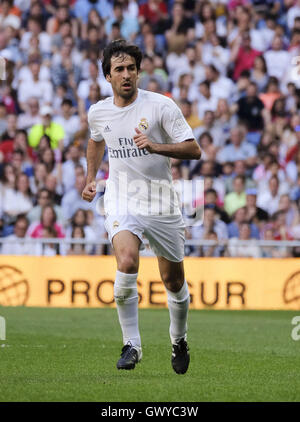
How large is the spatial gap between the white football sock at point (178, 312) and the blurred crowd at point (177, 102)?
8.31m

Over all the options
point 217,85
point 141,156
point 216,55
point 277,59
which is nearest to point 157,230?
point 141,156

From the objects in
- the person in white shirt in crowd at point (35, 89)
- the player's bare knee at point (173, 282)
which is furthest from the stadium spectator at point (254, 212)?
the player's bare knee at point (173, 282)

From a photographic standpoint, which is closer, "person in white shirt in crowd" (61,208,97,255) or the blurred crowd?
"person in white shirt in crowd" (61,208,97,255)

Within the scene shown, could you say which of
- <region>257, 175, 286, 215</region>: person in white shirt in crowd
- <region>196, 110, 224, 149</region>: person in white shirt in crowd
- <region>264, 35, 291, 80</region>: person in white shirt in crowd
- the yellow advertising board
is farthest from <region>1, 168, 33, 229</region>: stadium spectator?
<region>264, 35, 291, 80</region>: person in white shirt in crowd

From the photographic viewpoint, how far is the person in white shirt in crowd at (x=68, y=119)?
2019 centimetres

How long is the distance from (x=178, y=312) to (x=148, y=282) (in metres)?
8.20

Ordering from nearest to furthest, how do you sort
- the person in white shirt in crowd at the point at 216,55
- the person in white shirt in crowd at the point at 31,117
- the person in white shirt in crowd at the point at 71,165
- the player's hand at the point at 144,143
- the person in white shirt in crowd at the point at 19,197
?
the player's hand at the point at 144,143 < the person in white shirt in crowd at the point at 19,197 < the person in white shirt in crowd at the point at 71,165 < the person in white shirt in crowd at the point at 31,117 < the person in white shirt in crowd at the point at 216,55

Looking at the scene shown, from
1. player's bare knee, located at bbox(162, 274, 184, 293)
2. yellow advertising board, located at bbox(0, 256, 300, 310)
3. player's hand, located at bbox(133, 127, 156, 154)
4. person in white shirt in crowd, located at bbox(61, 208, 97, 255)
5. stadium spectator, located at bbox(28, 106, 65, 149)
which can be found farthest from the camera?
stadium spectator, located at bbox(28, 106, 65, 149)

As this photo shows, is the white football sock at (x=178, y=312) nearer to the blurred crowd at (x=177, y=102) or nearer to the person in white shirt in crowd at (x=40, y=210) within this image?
the blurred crowd at (x=177, y=102)

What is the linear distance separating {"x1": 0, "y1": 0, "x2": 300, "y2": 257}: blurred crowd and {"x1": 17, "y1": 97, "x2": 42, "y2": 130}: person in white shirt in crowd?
3cm

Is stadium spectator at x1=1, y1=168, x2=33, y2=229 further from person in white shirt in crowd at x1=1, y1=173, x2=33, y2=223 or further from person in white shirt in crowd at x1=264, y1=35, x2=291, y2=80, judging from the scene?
person in white shirt in crowd at x1=264, y1=35, x2=291, y2=80

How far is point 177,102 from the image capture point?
20109 millimetres

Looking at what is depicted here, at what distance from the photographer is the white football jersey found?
838 centimetres
